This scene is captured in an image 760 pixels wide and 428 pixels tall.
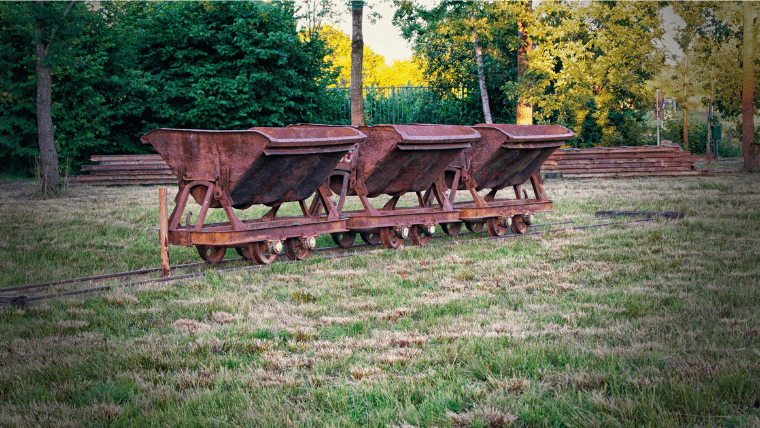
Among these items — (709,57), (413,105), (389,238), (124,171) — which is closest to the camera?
(389,238)

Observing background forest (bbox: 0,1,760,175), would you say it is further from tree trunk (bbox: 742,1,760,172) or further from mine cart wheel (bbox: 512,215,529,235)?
mine cart wheel (bbox: 512,215,529,235)

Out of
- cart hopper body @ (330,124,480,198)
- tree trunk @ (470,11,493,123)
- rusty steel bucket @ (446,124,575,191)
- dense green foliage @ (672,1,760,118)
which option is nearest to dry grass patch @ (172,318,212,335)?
cart hopper body @ (330,124,480,198)

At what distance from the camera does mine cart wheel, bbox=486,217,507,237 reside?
11406 millimetres

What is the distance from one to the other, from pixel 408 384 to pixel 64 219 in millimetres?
10579

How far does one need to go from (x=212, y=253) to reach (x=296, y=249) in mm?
1074

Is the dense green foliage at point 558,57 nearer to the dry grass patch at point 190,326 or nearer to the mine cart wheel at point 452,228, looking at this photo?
the mine cart wheel at point 452,228

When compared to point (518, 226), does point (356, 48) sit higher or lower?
higher

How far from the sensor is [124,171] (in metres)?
23.7

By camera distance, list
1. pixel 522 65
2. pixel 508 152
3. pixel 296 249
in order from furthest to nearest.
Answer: pixel 522 65
pixel 508 152
pixel 296 249

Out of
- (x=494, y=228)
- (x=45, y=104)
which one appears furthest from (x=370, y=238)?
(x=45, y=104)

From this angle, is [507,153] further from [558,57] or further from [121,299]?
[558,57]

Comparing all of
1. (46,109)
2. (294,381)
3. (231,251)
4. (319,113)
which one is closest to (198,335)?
(294,381)

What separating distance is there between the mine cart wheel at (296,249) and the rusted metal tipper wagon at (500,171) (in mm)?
2660

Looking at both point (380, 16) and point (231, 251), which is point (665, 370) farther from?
point (380, 16)
